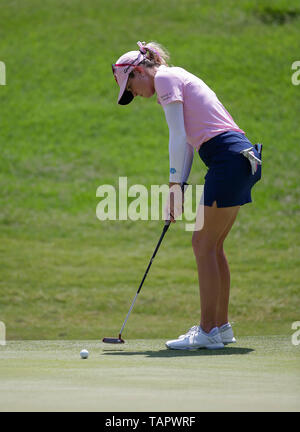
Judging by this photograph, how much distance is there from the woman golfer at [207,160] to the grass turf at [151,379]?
0.27 meters

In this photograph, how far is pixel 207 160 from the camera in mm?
4598

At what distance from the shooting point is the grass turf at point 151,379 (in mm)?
2744

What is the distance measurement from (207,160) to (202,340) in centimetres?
106

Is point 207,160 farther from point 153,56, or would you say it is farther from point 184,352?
point 184,352

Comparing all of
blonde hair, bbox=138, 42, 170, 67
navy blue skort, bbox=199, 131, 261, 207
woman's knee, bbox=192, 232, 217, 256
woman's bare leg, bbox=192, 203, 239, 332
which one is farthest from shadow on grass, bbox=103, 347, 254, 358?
blonde hair, bbox=138, 42, 170, 67

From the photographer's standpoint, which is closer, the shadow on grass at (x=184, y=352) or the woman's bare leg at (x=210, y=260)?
the shadow on grass at (x=184, y=352)

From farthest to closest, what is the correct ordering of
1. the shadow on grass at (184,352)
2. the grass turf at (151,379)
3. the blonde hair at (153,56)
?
the blonde hair at (153,56) → the shadow on grass at (184,352) → the grass turf at (151,379)

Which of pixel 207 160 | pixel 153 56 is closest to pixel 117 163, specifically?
pixel 153 56

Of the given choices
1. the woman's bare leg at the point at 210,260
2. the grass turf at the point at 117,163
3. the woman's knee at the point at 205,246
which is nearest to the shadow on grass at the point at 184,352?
the woman's bare leg at the point at 210,260

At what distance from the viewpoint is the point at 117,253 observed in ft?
42.0

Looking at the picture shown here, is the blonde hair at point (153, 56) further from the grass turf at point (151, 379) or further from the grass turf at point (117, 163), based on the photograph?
the grass turf at point (117, 163)

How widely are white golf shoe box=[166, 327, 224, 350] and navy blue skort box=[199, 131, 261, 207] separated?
2.52ft
